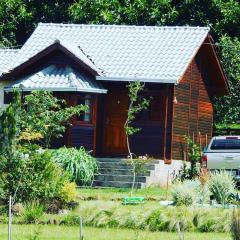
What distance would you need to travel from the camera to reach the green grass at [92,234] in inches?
882

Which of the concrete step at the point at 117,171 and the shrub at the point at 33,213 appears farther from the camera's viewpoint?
the concrete step at the point at 117,171

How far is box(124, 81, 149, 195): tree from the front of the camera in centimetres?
3453

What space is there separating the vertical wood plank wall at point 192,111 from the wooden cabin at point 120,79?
3 cm

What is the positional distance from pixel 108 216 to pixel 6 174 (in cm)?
354

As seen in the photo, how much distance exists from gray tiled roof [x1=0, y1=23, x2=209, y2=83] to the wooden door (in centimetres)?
97

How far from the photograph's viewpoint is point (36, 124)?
105 feet

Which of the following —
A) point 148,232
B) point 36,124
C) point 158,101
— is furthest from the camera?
point 158,101

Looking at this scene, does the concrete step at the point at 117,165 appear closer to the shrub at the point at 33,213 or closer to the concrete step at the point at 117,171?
the concrete step at the point at 117,171

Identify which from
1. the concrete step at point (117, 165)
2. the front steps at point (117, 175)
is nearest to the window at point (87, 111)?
the front steps at point (117, 175)

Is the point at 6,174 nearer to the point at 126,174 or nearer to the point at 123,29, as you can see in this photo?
the point at 126,174

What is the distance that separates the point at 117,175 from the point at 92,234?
40.3 feet

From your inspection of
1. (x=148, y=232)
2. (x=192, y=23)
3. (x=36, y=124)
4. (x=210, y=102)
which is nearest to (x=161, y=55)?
(x=210, y=102)

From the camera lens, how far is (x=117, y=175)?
35.3 metres

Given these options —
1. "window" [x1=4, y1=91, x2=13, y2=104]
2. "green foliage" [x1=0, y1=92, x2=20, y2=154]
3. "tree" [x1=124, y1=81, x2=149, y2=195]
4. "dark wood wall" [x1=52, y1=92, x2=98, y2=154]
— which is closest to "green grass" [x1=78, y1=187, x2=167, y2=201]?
"tree" [x1=124, y1=81, x2=149, y2=195]
